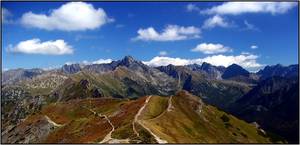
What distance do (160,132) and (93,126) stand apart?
168 feet

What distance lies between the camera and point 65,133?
188 m

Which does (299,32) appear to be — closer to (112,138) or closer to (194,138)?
(112,138)

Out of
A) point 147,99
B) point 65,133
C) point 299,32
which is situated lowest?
point 65,133

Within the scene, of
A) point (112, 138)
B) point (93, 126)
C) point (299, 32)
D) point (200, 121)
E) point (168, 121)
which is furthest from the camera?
point (200, 121)

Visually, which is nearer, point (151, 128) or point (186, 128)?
point (151, 128)

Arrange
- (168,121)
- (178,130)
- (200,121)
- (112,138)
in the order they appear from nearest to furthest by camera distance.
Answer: (112,138) < (178,130) < (168,121) < (200,121)

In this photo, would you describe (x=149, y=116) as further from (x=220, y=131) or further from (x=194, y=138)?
(x=220, y=131)

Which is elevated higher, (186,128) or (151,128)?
(151,128)

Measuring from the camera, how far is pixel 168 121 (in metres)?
154

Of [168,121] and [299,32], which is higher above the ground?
[299,32]

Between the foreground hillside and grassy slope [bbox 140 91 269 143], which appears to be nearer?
the foreground hillside

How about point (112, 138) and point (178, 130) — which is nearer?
point (112, 138)

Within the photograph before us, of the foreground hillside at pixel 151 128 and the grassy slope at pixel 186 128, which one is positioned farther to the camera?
the grassy slope at pixel 186 128

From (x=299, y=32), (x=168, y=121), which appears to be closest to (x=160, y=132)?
(x=168, y=121)
